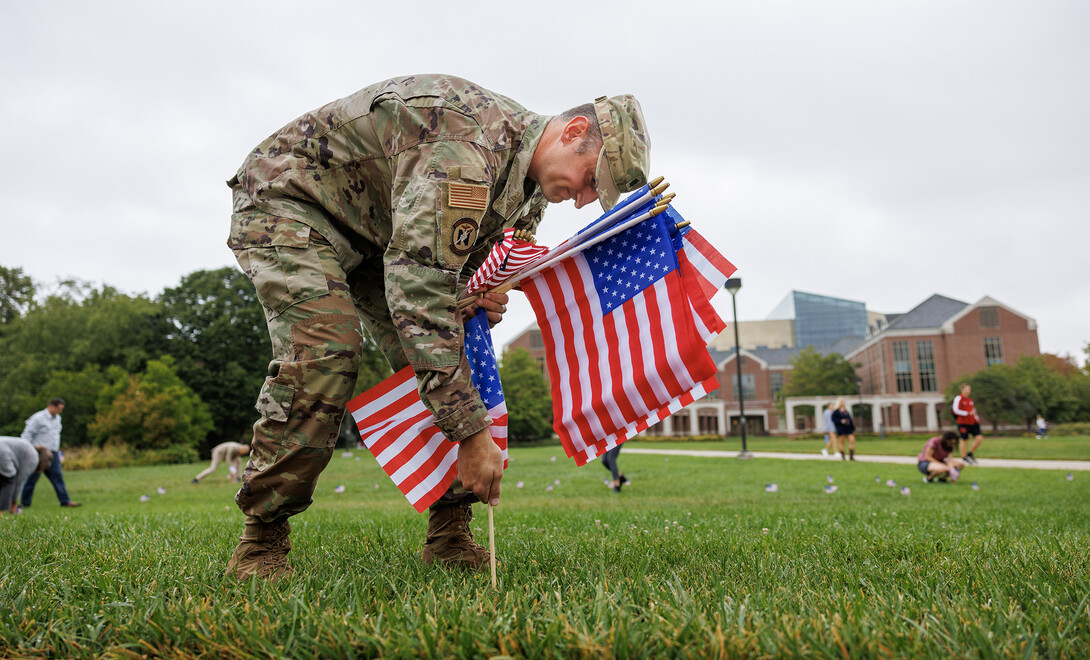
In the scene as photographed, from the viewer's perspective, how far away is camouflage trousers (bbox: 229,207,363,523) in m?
2.59

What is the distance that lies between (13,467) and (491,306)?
8.22 m

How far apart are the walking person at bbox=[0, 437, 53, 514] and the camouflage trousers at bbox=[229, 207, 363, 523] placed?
732cm

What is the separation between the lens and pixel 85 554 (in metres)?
3.27

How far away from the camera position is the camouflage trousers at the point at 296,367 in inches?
102

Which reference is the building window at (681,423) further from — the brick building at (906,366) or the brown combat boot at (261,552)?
the brown combat boot at (261,552)

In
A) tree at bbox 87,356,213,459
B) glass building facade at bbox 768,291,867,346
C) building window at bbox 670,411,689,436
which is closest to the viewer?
tree at bbox 87,356,213,459

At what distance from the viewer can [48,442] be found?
1096 cm

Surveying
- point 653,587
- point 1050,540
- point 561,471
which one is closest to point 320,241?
point 653,587

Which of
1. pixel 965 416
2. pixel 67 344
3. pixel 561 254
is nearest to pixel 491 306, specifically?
pixel 561 254

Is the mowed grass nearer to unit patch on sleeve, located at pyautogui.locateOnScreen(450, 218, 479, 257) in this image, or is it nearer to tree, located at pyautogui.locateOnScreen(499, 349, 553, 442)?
unit patch on sleeve, located at pyautogui.locateOnScreen(450, 218, 479, 257)

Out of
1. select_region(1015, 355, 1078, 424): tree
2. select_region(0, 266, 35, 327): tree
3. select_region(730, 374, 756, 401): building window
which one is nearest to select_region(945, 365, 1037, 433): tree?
select_region(1015, 355, 1078, 424): tree

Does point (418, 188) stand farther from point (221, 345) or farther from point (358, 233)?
point (221, 345)

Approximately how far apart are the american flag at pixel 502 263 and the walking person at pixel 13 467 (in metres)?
7.77

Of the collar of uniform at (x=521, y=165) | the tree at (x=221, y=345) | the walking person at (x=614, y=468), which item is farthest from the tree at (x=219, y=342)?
the collar of uniform at (x=521, y=165)
